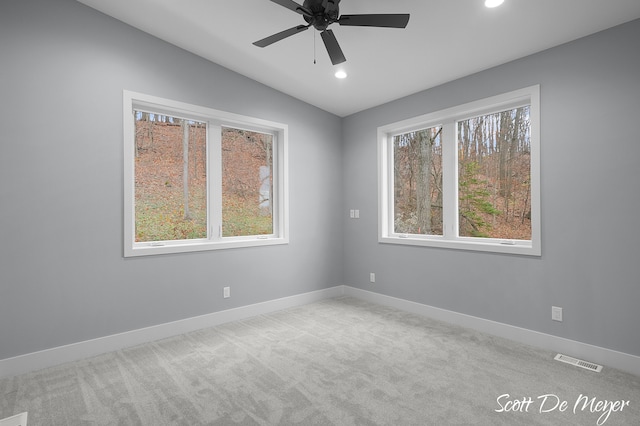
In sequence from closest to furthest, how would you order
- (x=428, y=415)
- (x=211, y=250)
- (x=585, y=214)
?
1. (x=428, y=415)
2. (x=585, y=214)
3. (x=211, y=250)

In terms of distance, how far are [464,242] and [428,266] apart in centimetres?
54

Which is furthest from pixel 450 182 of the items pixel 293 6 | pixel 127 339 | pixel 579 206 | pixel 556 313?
pixel 127 339

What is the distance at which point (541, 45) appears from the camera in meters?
2.87

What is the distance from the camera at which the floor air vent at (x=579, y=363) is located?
2551 millimetres

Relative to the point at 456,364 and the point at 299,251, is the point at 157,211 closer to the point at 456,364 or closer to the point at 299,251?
the point at 299,251

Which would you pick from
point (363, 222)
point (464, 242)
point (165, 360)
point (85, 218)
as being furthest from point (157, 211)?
point (464, 242)

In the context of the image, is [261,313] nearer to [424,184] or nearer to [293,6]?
[424,184]

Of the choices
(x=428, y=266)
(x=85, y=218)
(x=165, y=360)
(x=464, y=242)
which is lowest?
(x=165, y=360)

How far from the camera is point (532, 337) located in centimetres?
300

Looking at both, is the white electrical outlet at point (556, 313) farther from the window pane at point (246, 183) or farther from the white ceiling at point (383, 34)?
the window pane at point (246, 183)

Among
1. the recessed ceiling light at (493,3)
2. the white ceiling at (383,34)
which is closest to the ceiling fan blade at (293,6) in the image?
the white ceiling at (383,34)

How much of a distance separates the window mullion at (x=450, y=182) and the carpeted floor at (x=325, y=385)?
1.19 meters

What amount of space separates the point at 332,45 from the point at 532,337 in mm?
3150

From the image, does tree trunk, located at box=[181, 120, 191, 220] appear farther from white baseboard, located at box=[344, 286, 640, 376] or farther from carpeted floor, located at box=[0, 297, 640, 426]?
white baseboard, located at box=[344, 286, 640, 376]
